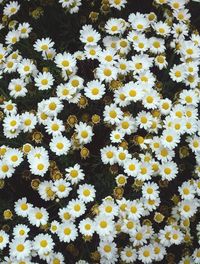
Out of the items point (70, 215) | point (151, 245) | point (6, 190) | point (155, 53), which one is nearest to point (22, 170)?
point (6, 190)

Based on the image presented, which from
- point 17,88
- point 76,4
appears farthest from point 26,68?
point 76,4

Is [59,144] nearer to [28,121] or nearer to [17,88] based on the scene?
[28,121]

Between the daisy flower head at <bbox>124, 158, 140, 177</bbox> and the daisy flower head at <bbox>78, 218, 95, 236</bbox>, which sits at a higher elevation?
the daisy flower head at <bbox>124, 158, 140, 177</bbox>

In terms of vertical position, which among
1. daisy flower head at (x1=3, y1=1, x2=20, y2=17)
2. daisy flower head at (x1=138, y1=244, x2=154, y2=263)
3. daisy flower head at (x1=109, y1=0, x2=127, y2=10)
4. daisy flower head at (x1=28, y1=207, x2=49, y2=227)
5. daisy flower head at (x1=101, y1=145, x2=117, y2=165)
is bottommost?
daisy flower head at (x1=138, y1=244, x2=154, y2=263)

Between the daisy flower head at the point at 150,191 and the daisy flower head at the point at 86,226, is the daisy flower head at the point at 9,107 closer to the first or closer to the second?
the daisy flower head at the point at 86,226

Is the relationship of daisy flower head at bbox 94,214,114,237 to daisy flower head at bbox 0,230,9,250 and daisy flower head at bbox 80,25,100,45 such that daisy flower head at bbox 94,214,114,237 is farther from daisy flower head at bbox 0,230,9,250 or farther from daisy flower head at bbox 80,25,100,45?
daisy flower head at bbox 80,25,100,45

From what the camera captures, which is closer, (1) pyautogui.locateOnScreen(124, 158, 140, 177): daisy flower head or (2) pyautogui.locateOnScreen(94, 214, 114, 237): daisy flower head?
(2) pyautogui.locateOnScreen(94, 214, 114, 237): daisy flower head

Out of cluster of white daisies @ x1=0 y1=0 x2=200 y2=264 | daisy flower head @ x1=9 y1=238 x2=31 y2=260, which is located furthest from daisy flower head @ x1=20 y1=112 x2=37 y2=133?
daisy flower head @ x1=9 y1=238 x2=31 y2=260

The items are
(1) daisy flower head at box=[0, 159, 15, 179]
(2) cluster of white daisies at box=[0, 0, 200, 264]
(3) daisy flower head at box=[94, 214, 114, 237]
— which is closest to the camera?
(3) daisy flower head at box=[94, 214, 114, 237]

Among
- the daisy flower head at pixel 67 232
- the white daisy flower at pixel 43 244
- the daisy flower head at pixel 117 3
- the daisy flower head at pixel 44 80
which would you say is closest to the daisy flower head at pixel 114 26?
the daisy flower head at pixel 117 3
